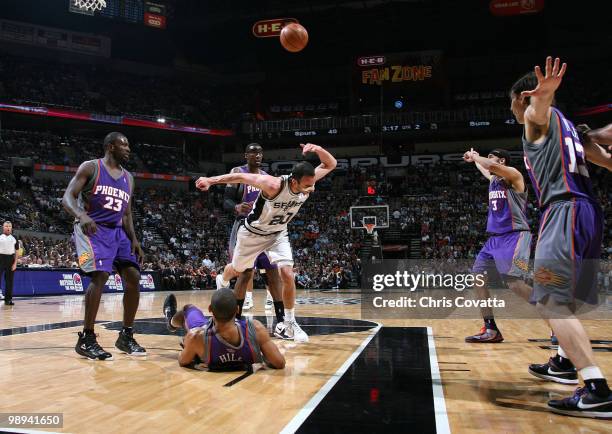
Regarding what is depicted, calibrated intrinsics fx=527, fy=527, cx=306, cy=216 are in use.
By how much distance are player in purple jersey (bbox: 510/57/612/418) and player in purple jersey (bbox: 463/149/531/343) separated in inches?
85.5

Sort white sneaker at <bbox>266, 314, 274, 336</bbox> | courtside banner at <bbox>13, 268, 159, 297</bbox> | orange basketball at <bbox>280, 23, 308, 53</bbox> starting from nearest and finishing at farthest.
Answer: white sneaker at <bbox>266, 314, 274, 336</bbox>, orange basketball at <bbox>280, 23, 308, 53</bbox>, courtside banner at <bbox>13, 268, 159, 297</bbox>

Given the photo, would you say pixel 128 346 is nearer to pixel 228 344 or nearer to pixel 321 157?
pixel 228 344

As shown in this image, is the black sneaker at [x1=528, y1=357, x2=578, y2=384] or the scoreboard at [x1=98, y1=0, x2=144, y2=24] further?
the scoreboard at [x1=98, y1=0, x2=144, y2=24]

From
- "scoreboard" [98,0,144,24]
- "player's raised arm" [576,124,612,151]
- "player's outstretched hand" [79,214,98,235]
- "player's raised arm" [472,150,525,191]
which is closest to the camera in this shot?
"player's raised arm" [576,124,612,151]

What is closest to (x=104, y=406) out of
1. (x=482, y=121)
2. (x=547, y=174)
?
(x=547, y=174)

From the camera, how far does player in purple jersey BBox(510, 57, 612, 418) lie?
295 cm

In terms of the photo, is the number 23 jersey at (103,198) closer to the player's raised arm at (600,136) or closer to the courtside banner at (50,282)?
the player's raised arm at (600,136)

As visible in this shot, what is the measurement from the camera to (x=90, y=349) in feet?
14.9

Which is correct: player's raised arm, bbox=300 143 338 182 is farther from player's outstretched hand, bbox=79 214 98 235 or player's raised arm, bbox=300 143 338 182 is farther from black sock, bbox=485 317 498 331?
black sock, bbox=485 317 498 331

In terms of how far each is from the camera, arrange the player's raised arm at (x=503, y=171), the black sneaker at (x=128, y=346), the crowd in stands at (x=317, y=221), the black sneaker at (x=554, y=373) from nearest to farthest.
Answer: the black sneaker at (x=554, y=373) < the black sneaker at (x=128, y=346) < the player's raised arm at (x=503, y=171) < the crowd in stands at (x=317, y=221)

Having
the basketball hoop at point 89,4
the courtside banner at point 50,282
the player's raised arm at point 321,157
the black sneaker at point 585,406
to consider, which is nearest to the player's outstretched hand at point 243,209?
the player's raised arm at point 321,157

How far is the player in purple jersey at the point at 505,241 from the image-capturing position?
5.64 metres

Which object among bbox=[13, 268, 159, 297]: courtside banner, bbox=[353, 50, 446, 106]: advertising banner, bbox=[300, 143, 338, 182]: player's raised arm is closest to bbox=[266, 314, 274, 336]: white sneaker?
bbox=[300, 143, 338, 182]: player's raised arm

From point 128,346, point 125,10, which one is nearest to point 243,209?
point 128,346
